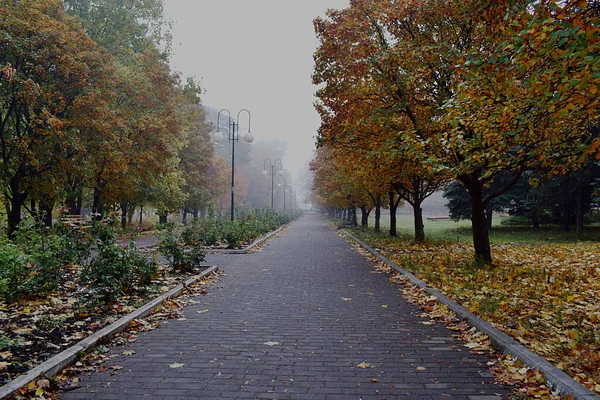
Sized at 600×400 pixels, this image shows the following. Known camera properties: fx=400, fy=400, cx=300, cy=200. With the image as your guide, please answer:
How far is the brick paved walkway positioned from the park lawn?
2.58 ft

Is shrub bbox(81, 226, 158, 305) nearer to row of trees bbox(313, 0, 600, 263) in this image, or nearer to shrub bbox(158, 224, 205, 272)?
shrub bbox(158, 224, 205, 272)

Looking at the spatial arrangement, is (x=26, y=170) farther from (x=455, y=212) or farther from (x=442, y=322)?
(x=455, y=212)

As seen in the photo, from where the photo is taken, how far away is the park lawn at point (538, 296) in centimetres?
424

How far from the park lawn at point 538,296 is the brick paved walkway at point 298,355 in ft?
2.58

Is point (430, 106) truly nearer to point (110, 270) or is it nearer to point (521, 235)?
point (110, 270)

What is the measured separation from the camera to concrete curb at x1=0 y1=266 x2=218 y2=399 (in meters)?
3.47

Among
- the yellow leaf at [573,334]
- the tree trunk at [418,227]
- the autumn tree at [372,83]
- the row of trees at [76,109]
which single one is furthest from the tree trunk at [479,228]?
the row of trees at [76,109]

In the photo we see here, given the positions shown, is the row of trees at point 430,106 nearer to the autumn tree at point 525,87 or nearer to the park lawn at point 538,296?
the autumn tree at point 525,87

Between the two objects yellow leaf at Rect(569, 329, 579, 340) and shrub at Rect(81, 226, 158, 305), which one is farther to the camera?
shrub at Rect(81, 226, 158, 305)

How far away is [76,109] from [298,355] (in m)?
13.5

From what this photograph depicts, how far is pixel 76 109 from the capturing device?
14.3 m

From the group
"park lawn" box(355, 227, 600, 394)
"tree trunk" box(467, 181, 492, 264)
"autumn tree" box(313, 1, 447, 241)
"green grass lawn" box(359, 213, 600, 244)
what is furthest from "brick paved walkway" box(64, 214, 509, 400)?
"green grass lawn" box(359, 213, 600, 244)

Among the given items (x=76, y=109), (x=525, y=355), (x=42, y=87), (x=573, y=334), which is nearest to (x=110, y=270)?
(x=525, y=355)

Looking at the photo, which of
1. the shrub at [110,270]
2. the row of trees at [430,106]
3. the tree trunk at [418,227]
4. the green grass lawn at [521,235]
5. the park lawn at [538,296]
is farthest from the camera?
the green grass lawn at [521,235]
